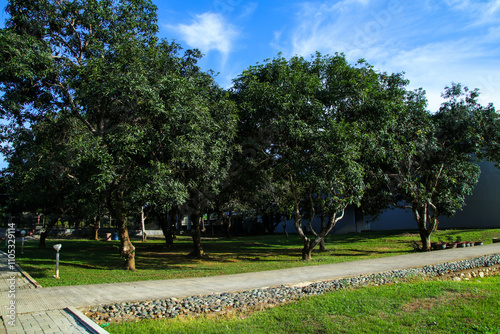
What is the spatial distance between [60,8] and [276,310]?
40.4 feet

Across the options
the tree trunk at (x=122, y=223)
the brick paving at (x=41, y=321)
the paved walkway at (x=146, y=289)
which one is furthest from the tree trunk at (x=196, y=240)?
the brick paving at (x=41, y=321)

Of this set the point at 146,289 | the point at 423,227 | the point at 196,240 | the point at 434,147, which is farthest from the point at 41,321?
the point at 423,227

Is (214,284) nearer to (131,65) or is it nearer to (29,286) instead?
(29,286)

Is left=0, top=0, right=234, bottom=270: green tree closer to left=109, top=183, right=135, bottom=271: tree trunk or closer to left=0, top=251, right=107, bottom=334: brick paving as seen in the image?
left=109, top=183, right=135, bottom=271: tree trunk

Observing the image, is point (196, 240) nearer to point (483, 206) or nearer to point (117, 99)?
point (117, 99)

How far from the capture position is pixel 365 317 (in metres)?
6.62

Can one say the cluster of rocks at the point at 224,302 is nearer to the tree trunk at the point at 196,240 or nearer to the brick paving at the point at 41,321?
the brick paving at the point at 41,321

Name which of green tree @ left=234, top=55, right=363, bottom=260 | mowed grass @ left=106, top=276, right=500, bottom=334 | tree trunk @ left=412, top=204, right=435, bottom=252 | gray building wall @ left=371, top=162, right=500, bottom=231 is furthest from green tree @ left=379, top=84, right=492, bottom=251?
gray building wall @ left=371, top=162, right=500, bottom=231

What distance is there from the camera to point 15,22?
495 inches

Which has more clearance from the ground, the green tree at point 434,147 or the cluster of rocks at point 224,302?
the green tree at point 434,147

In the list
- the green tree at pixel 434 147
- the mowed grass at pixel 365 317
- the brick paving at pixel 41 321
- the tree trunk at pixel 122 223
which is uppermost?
the green tree at pixel 434 147

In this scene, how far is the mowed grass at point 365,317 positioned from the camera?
19.7 feet

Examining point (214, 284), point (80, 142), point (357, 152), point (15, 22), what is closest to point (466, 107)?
point (357, 152)

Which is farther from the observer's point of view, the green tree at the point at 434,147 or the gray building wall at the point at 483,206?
the gray building wall at the point at 483,206
